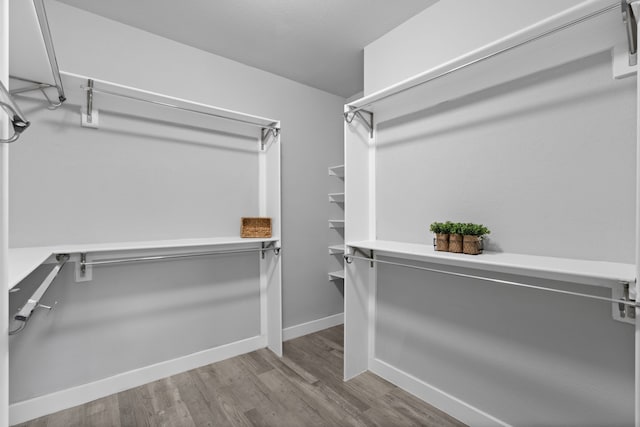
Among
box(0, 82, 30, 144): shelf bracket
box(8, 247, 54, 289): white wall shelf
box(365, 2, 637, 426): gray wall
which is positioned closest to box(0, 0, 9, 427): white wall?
box(0, 82, 30, 144): shelf bracket

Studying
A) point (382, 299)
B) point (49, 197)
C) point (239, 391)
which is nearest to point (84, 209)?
point (49, 197)

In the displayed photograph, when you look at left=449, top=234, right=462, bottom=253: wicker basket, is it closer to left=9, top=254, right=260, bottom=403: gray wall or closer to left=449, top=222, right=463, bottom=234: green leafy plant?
left=449, top=222, right=463, bottom=234: green leafy plant

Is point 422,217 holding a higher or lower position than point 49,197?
lower

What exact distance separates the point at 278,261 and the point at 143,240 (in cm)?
97

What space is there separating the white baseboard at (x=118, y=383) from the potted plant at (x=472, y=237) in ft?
6.27

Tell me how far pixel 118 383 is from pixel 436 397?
2023mm

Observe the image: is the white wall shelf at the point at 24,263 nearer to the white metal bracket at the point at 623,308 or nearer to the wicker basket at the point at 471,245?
the wicker basket at the point at 471,245

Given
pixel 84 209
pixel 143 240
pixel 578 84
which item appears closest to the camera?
pixel 578 84

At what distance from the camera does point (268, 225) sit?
8.08 ft

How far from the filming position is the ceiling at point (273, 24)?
1875 mm

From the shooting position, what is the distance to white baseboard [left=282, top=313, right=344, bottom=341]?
284cm

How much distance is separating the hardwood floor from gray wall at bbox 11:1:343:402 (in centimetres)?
21

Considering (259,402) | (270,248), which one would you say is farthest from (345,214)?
(259,402)

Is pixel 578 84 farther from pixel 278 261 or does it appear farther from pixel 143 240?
pixel 143 240
